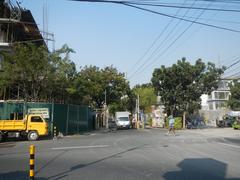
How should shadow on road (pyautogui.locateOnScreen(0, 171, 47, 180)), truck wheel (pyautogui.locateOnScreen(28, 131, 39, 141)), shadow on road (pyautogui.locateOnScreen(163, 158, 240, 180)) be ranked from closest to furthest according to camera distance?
1. shadow on road (pyautogui.locateOnScreen(163, 158, 240, 180))
2. shadow on road (pyautogui.locateOnScreen(0, 171, 47, 180))
3. truck wheel (pyautogui.locateOnScreen(28, 131, 39, 141))

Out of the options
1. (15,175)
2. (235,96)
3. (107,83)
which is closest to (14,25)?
(107,83)

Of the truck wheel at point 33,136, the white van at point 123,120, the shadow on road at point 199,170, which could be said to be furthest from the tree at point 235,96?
the shadow on road at point 199,170

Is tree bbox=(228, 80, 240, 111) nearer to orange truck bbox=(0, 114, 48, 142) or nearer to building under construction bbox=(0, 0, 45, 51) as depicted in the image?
building under construction bbox=(0, 0, 45, 51)

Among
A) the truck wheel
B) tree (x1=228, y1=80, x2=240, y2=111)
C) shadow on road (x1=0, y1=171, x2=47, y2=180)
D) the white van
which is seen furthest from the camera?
tree (x1=228, y1=80, x2=240, y2=111)

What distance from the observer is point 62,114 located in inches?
1496

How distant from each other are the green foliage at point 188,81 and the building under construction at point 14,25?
700 inches

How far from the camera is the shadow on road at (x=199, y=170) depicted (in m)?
11.1

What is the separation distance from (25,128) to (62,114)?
27.0 feet

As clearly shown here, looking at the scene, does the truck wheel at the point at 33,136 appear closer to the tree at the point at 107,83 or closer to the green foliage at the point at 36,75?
the green foliage at the point at 36,75

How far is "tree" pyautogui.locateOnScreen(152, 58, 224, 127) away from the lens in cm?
5278

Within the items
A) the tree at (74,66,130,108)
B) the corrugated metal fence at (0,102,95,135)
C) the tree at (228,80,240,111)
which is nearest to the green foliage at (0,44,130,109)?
the corrugated metal fence at (0,102,95,135)

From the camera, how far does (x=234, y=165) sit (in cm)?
1362

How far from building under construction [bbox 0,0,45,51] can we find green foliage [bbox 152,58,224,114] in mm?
17777

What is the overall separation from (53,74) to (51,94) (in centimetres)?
383
